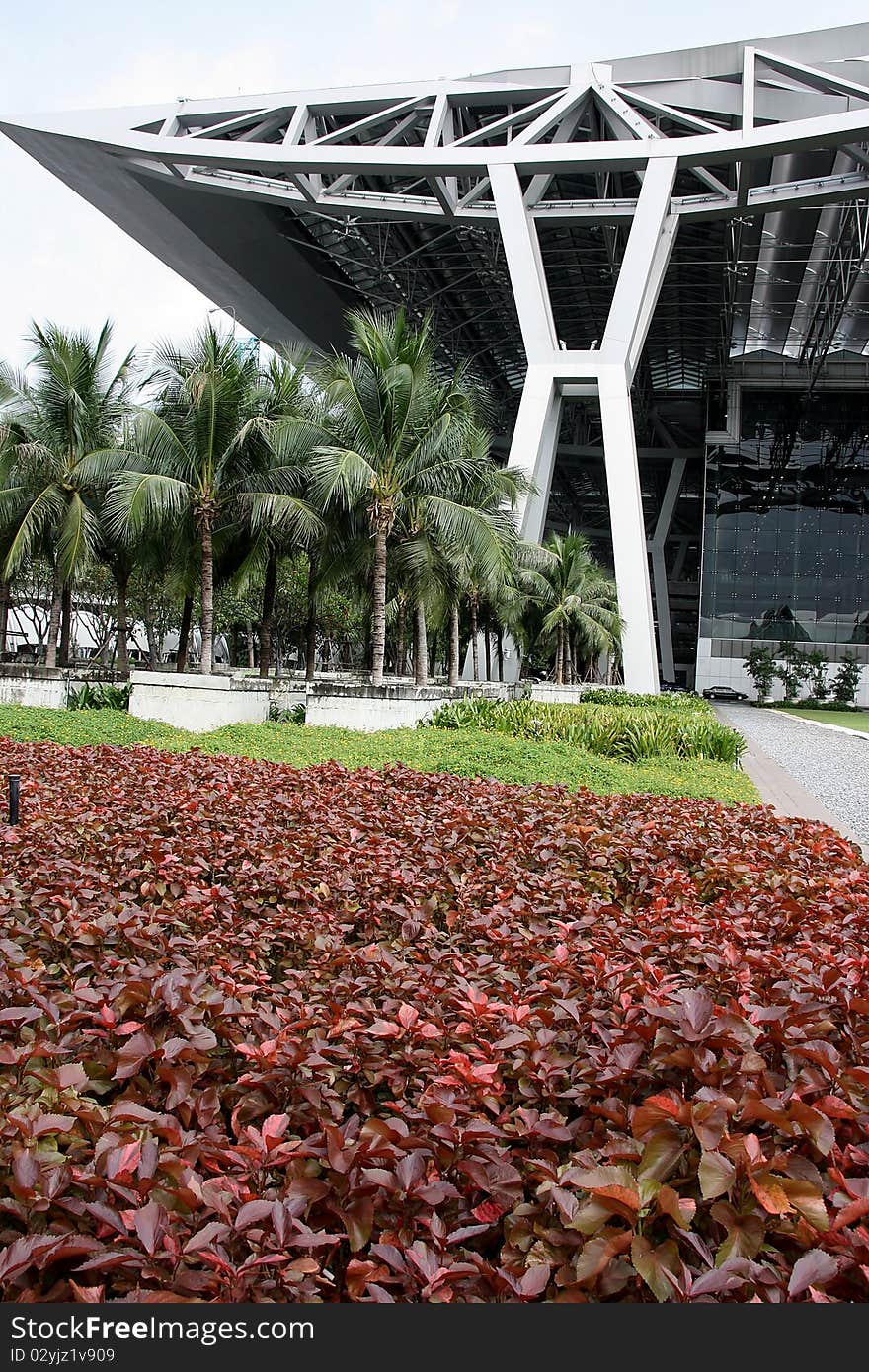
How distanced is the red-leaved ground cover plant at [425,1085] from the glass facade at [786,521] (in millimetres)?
60393

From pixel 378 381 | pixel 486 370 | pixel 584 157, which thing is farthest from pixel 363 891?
pixel 486 370

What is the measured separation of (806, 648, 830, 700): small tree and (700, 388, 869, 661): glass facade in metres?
2.61

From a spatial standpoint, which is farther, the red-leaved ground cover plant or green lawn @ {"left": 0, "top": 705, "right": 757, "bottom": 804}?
green lawn @ {"left": 0, "top": 705, "right": 757, "bottom": 804}

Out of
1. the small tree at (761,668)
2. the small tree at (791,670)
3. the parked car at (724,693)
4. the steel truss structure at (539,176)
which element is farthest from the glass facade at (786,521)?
the steel truss structure at (539,176)

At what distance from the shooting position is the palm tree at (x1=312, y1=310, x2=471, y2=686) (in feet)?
57.3

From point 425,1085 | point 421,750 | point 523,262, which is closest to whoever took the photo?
point 425,1085

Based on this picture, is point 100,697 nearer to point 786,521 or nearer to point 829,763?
point 829,763

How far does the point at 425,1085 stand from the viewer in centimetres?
248

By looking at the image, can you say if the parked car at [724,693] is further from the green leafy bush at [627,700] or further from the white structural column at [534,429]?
the green leafy bush at [627,700]

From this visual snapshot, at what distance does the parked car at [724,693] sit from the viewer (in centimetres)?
6078

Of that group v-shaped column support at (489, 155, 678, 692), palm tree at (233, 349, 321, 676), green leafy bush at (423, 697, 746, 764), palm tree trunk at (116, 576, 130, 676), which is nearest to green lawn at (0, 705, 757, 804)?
green leafy bush at (423, 697, 746, 764)

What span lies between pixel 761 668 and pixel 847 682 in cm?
500

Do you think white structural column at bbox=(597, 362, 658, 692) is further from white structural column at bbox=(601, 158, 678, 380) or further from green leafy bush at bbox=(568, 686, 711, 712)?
green leafy bush at bbox=(568, 686, 711, 712)

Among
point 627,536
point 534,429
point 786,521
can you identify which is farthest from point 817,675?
point 534,429
